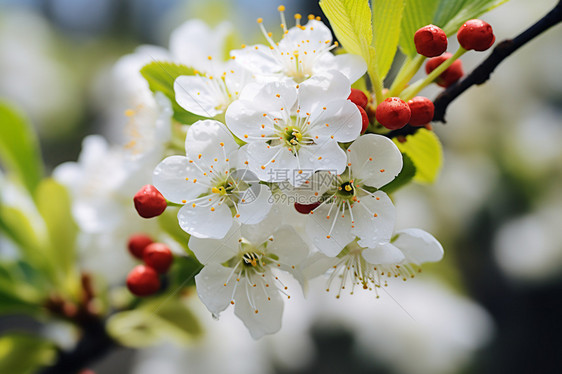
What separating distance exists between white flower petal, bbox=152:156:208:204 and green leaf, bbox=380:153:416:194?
0.96 feet

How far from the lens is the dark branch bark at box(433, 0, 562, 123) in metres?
0.70

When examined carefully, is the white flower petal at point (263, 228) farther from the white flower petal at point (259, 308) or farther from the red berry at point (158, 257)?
the red berry at point (158, 257)

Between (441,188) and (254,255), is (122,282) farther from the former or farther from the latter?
(441,188)

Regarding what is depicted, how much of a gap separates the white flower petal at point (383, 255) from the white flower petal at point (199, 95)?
1.09 ft

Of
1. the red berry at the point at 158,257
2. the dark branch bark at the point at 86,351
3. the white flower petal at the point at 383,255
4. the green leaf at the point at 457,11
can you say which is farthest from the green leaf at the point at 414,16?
the dark branch bark at the point at 86,351

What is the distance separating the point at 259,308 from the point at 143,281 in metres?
0.25

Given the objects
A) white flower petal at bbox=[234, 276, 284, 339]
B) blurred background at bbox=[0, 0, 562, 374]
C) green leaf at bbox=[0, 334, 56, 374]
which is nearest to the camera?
white flower petal at bbox=[234, 276, 284, 339]

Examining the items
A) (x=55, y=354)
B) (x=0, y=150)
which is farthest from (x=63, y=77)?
(x=55, y=354)

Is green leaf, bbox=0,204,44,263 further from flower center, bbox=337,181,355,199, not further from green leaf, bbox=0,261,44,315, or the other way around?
flower center, bbox=337,181,355,199

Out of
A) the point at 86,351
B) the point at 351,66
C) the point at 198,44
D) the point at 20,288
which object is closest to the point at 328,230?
the point at 351,66

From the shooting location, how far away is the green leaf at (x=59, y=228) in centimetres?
114

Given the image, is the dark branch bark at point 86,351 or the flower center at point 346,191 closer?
the flower center at point 346,191

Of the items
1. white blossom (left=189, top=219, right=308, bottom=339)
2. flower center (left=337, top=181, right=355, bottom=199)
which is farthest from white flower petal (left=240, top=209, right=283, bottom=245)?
flower center (left=337, top=181, right=355, bottom=199)

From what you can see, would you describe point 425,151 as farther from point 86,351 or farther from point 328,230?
point 86,351
